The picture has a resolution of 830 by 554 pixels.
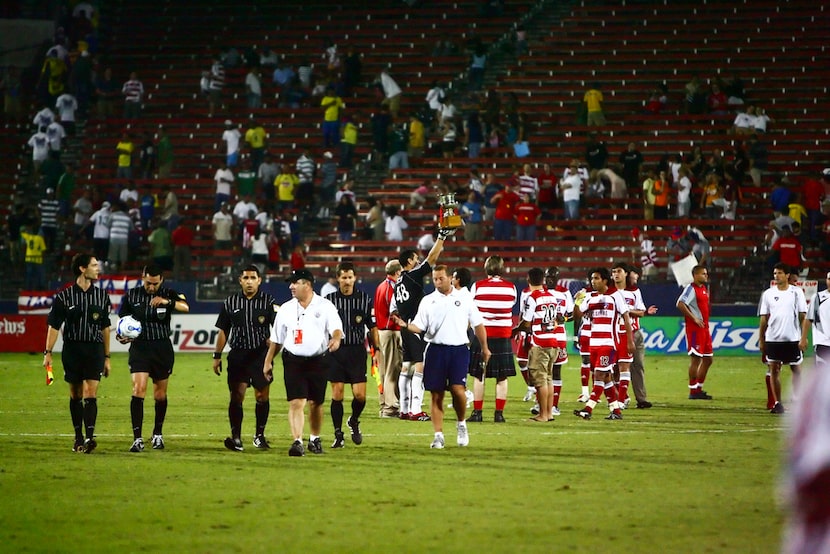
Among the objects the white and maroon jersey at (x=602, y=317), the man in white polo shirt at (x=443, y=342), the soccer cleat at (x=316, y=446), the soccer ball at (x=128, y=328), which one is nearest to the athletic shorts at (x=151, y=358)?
the soccer ball at (x=128, y=328)

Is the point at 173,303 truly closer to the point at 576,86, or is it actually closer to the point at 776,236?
the point at 776,236

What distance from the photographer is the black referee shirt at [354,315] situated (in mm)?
14867

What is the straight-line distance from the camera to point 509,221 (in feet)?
116

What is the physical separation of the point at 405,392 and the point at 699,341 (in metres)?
5.36

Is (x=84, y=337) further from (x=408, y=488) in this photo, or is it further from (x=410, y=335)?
(x=410, y=335)

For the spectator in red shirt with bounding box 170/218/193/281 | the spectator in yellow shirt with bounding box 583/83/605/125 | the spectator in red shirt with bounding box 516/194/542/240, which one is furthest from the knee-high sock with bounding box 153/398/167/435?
the spectator in yellow shirt with bounding box 583/83/605/125

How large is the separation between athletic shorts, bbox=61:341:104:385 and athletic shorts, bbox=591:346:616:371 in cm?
712

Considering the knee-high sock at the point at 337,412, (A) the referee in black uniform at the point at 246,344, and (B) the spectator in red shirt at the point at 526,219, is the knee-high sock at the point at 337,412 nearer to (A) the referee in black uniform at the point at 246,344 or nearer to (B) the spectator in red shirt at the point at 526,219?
(A) the referee in black uniform at the point at 246,344

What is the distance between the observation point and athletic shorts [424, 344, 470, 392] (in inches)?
550

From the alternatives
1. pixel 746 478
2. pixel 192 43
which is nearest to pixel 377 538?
pixel 746 478

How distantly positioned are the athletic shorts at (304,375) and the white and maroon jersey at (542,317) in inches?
189

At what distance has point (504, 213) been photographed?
116ft

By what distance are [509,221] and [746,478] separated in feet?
77.8

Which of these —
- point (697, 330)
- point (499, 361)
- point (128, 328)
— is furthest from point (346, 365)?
point (697, 330)
